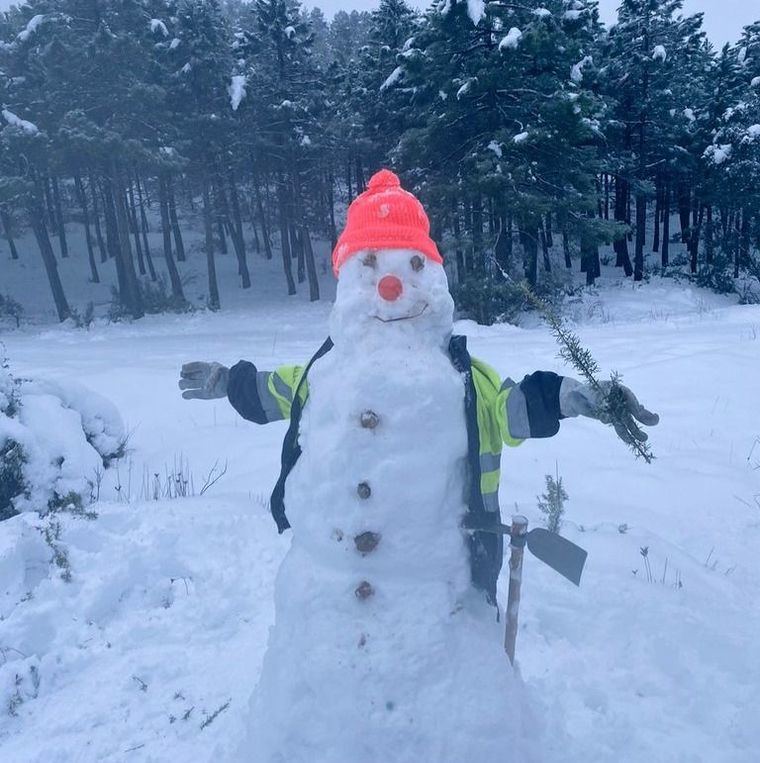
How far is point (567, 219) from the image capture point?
1469 cm

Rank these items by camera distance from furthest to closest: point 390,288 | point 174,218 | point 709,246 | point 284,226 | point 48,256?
point 174,218 < point 284,226 < point 709,246 < point 48,256 < point 390,288

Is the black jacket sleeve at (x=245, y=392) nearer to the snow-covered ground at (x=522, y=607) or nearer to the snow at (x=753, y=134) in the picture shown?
the snow-covered ground at (x=522, y=607)

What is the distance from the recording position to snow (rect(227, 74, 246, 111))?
65.8 feet

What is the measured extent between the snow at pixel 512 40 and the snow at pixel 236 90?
1071 cm

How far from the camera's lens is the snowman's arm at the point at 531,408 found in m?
2.19

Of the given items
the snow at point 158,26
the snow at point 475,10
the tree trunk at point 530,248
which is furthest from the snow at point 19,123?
the tree trunk at point 530,248

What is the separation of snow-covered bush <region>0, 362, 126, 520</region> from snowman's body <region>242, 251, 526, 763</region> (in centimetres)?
258

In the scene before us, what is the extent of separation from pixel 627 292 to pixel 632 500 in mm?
16907

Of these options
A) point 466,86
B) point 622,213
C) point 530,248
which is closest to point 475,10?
point 466,86

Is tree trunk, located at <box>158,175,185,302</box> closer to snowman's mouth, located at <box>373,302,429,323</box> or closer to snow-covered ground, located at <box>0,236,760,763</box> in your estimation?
snow-covered ground, located at <box>0,236,760,763</box>

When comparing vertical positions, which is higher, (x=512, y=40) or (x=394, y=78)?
(x=394, y=78)

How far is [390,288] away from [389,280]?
3 cm

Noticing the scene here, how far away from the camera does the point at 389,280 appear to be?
2232 mm

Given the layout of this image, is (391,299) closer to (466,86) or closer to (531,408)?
(531,408)
